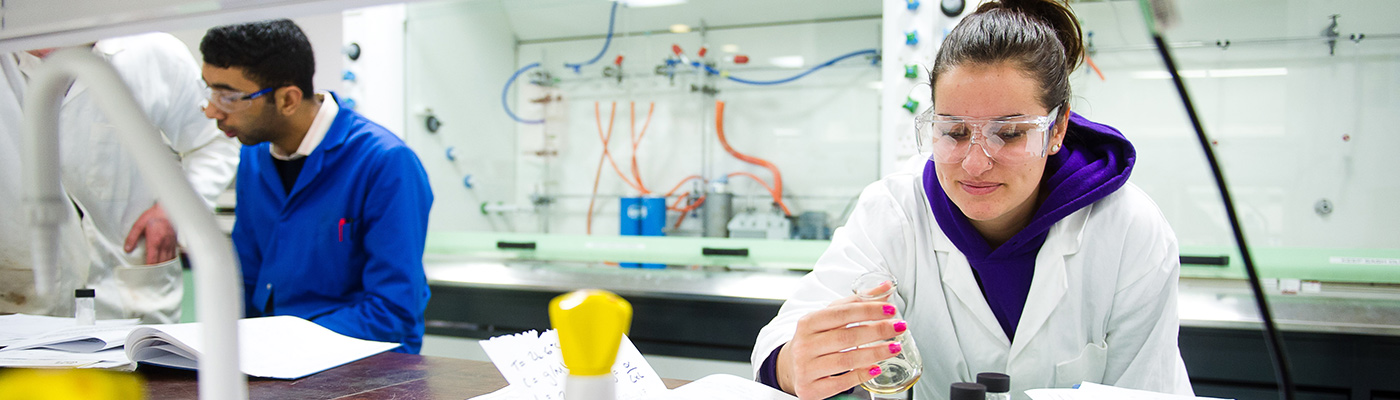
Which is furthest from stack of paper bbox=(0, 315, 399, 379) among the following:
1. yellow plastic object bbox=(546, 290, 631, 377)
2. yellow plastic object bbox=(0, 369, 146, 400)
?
yellow plastic object bbox=(546, 290, 631, 377)

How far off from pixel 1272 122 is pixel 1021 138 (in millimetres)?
2061

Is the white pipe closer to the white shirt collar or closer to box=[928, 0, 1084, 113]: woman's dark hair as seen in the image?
box=[928, 0, 1084, 113]: woman's dark hair

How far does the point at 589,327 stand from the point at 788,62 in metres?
2.90

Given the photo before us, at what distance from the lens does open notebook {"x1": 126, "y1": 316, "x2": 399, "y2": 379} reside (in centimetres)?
101

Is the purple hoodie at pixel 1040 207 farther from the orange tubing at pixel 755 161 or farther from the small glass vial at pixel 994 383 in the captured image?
the orange tubing at pixel 755 161

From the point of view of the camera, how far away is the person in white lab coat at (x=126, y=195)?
1607mm

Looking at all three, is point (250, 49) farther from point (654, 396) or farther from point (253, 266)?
point (654, 396)

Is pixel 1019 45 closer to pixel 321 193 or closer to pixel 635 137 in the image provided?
pixel 321 193

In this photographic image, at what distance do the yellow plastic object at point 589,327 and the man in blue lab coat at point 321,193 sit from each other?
1.09 meters

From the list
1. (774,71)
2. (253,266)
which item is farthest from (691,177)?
(253,266)

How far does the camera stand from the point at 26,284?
1.50 m

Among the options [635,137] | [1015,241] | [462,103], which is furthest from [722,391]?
[462,103]

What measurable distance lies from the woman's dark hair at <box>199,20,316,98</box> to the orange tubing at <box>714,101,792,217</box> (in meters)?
1.99

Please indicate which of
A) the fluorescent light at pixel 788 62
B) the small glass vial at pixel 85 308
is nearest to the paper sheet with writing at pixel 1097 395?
the small glass vial at pixel 85 308
